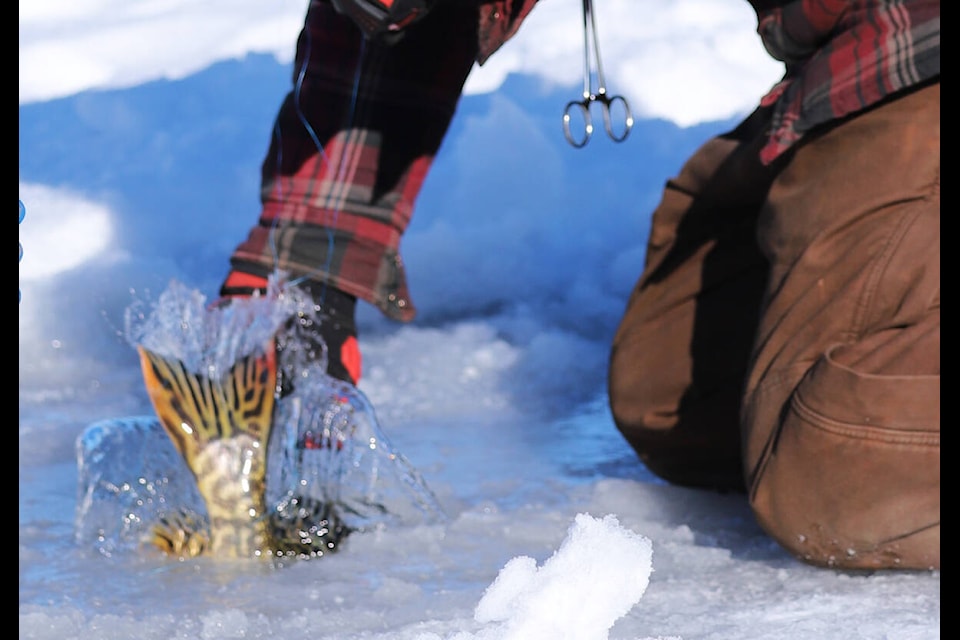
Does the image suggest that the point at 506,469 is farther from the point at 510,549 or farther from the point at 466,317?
the point at 466,317

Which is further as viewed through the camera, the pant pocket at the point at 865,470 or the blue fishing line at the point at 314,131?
the blue fishing line at the point at 314,131

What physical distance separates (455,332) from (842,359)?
56.0 inches

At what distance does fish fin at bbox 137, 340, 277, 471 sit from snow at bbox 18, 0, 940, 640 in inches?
5.6

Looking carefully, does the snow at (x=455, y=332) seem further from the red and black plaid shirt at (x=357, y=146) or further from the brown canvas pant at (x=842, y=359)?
the red and black plaid shirt at (x=357, y=146)

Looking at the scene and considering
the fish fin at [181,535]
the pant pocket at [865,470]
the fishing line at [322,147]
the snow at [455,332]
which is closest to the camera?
the snow at [455,332]

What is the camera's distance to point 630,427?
1.84 m

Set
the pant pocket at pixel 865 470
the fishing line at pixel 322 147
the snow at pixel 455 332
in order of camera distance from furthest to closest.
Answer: the fishing line at pixel 322 147 → the pant pocket at pixel 865 470 → the snow at pixel 455 332

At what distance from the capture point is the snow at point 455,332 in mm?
1212

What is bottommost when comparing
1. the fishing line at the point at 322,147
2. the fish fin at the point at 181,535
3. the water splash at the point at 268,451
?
the fish fin at the point at 181,535

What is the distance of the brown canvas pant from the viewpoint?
4.40ft

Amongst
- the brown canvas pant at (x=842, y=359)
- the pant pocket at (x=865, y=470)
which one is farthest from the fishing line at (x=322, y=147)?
the pant pocket at (x=865, y=470)

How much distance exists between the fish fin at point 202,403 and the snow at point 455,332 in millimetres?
143

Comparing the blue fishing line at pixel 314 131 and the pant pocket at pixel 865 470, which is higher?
the blue fishing line at pixel 314 131

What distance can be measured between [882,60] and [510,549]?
64cm
